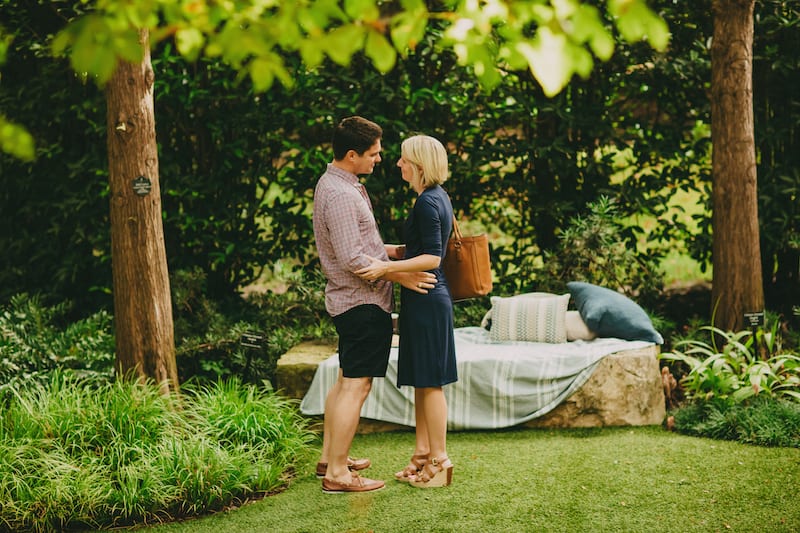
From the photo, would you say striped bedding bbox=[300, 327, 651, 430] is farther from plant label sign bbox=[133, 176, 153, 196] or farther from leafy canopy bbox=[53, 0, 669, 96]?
leafy canopy bbox=[53, 0, 669, 96]

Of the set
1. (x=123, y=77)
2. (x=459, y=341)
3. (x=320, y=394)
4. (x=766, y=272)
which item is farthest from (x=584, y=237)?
(x=123, y=77)

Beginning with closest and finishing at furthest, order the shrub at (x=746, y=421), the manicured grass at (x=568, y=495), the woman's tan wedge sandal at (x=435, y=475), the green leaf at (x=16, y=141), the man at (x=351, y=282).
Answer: the green leaf at (x=16, y=141)
the manicured grass at (x=568, y=495)
the man at (x=351, y=282)
the woman's tan wedge sandal at (x=435, y=475)
the shrub at (x=746, y=421)

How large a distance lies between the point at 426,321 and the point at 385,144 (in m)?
2.72

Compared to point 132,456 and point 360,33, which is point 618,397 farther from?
point 360,33

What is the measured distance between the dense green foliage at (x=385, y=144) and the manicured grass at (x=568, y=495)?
6.87 ft

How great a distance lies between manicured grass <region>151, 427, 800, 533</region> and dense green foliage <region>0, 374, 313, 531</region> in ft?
0.46

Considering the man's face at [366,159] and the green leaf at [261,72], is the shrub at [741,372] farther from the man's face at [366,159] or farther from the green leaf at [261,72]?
the green leaf at [261,72]

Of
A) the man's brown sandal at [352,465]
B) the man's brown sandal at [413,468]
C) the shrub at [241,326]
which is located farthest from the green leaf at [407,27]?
the shrub at [241,326]

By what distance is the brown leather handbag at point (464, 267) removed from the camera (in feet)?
13.3

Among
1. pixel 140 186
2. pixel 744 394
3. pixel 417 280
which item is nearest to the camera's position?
pixel 417 280

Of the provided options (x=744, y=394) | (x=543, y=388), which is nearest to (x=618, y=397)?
(x=543, y=388)

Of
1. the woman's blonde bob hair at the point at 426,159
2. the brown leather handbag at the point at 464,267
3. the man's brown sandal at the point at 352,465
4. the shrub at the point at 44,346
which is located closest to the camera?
the woman's blonde bob hair at the point at 426,159

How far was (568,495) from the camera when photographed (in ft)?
12.4

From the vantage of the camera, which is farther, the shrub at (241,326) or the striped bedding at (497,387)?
the shrub at (241,326)
